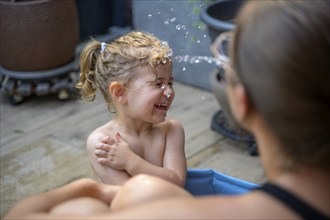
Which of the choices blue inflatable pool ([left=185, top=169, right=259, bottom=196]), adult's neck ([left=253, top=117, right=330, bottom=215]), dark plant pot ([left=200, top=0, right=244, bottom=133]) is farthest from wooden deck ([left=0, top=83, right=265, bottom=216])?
adult's neck ([left=253, top=117, right=330, bottom=215])

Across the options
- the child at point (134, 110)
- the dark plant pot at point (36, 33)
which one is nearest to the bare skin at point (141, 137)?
the child at point (134, 110)

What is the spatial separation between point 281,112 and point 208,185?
896mm

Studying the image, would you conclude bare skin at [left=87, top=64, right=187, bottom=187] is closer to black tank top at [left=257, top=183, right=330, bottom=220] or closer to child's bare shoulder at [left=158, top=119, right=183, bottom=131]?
child's bare shoulder at [left=158, top=119, right=183, bottom=131]

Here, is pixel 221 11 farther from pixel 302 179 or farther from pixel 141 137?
pixel 302 179

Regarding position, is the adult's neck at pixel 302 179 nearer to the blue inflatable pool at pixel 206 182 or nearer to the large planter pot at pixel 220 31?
the blue inflatable pool at pixel 206 182

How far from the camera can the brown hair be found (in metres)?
0.77

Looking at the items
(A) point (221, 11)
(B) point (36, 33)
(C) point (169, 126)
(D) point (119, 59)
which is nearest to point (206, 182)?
(C) point (169, 126)

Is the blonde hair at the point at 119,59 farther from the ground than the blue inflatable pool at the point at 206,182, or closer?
farther from the ground

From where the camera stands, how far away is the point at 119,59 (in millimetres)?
1593

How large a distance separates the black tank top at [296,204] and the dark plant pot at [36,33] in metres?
2.58

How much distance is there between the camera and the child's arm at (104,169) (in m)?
1.56

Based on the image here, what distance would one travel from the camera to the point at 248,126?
34.5 inches

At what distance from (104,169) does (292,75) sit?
907 millimetres

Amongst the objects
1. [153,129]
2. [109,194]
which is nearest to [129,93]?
[153,129]
